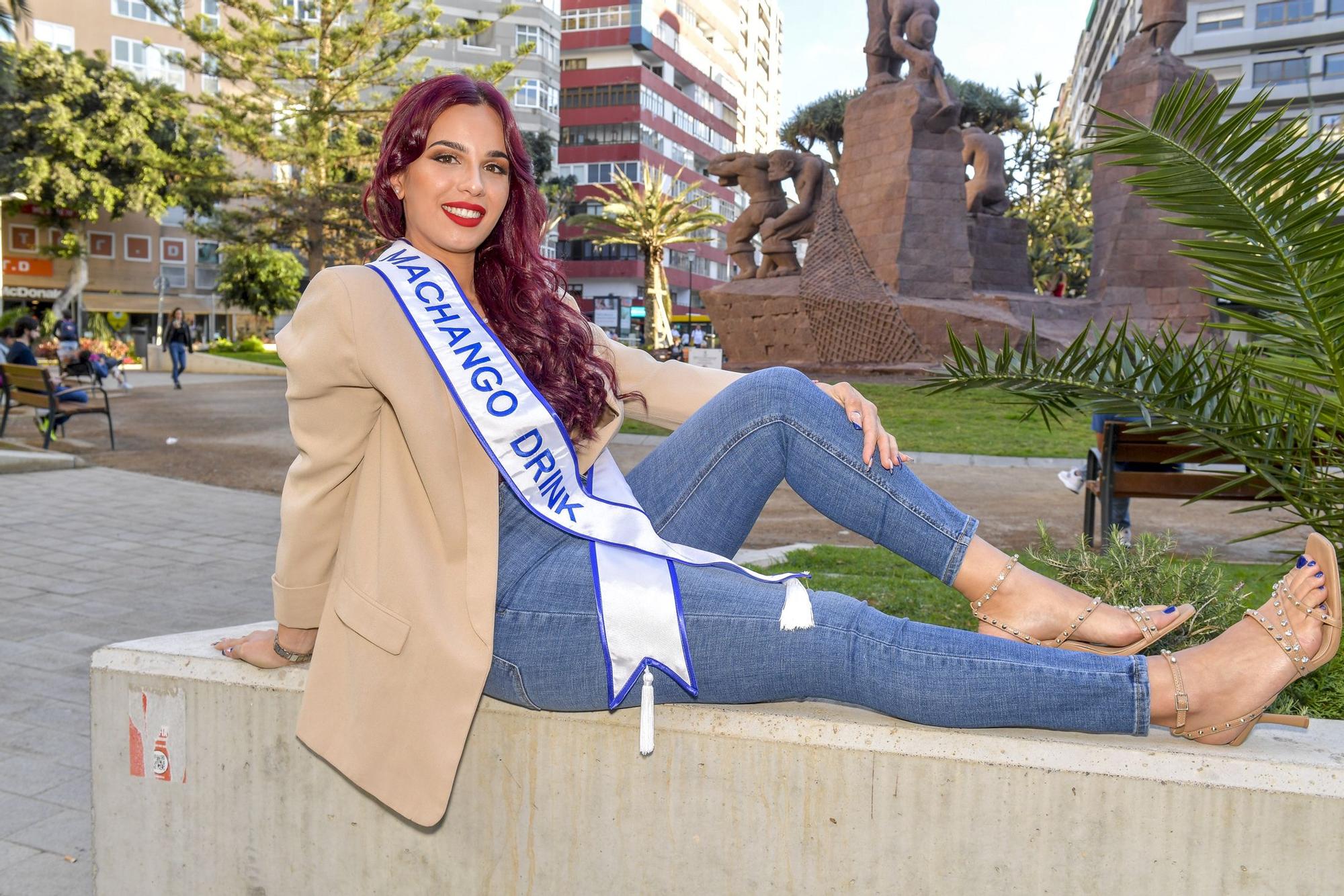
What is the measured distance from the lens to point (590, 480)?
2.21 metres

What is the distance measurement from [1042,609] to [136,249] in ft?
180

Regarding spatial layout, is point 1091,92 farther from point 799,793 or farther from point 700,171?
point 799,793

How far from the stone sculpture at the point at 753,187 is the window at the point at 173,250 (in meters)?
38.9

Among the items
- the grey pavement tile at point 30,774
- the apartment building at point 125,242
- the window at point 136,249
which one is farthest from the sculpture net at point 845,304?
the window at point 136,249

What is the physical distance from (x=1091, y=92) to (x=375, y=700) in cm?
8235

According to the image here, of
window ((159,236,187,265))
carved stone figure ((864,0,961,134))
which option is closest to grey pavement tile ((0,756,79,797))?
carved stone figure ((864,0,961,134))

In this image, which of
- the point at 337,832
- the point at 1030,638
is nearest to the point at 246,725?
the point at 337,832

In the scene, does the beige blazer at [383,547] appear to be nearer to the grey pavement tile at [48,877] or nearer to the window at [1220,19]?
the grey pavement tile at [48,877]

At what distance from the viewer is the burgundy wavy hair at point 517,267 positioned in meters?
2.21

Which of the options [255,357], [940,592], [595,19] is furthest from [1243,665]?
[595,19]

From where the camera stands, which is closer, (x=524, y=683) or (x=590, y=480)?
(x=524, y=683)

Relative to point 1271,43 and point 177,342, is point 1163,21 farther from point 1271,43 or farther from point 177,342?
point 1271,43

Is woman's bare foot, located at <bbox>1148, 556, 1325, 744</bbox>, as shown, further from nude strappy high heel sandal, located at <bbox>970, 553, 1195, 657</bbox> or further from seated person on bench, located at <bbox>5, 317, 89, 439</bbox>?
seated person on bench, located at <bbox>5, 317, 89, 439</bbox>

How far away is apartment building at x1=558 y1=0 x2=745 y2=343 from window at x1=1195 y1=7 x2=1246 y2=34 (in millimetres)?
28052
